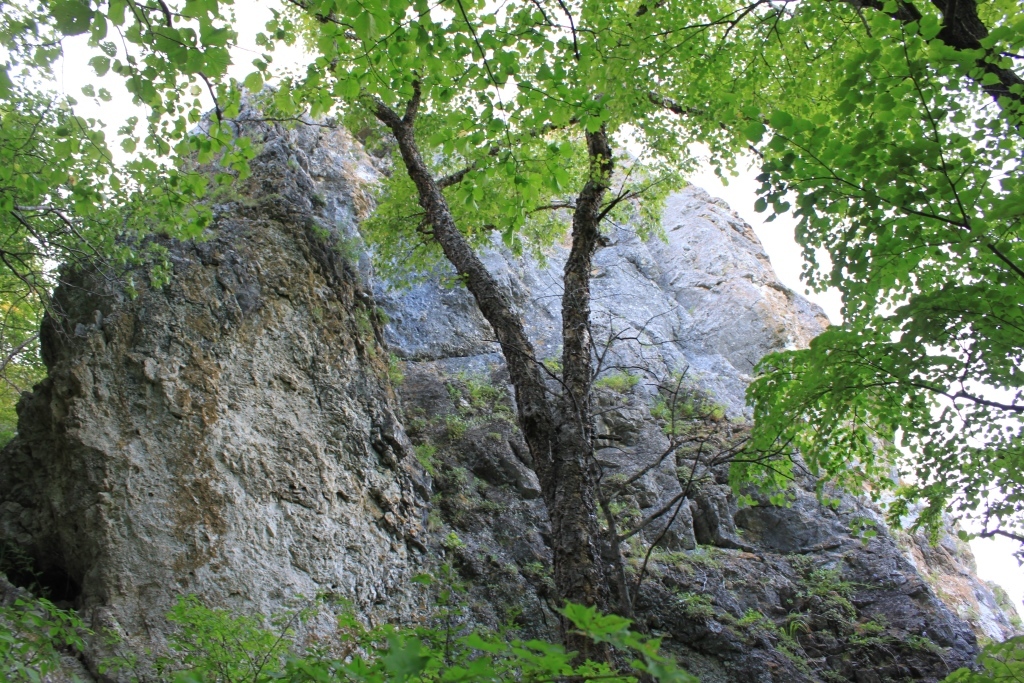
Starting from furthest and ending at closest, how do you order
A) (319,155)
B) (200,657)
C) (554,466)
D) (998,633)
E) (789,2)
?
(319,155)
(998,633)
(789,2)
(554,466)
(200,657)

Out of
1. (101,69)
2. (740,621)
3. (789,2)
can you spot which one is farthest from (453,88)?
(740,621)

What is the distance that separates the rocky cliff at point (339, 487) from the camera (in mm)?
5555

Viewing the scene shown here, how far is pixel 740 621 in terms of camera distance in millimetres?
7508

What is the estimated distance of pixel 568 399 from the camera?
204 inches

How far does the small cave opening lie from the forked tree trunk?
416 centimetres

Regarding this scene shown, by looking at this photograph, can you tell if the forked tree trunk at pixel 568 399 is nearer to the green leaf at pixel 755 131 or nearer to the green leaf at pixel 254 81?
the green leaf at pixel 755 131

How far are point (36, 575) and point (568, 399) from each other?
488 centimetres

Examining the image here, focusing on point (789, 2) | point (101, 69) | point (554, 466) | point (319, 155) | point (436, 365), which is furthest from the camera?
point (319, 155)

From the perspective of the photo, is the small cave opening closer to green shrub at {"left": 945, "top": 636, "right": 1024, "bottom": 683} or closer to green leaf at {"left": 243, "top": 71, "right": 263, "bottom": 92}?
green leaf at {"left": 243, "top": 71, "right": 263, "bottom": 92}

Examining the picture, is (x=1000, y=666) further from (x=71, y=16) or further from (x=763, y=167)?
(x=71, y=16)

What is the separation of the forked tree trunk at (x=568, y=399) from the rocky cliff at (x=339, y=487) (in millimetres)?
453

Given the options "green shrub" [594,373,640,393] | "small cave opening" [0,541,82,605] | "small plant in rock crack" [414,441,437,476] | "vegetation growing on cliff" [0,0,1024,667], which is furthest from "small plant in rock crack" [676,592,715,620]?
"small cave opening" [0,541,82,605]

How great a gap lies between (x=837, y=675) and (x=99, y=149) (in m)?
8.55

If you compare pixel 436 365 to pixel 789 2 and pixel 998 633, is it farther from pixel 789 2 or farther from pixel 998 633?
pixel 998 633
